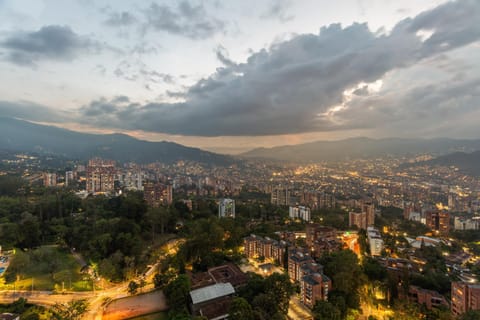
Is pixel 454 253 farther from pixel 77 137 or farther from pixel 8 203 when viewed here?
pixel 77 137

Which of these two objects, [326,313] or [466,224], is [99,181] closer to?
[326,313]

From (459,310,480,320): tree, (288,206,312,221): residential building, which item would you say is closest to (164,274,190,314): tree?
(459,310,480,320): tree

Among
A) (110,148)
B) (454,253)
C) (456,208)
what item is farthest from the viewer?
(110,148)

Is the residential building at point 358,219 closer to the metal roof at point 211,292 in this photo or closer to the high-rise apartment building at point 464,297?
the high-rise apartment building at point 464,297

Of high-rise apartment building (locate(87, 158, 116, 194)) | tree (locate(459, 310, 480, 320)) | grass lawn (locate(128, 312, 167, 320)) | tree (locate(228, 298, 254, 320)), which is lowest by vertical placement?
grass lawn (locate(128, 312, 167, 320))

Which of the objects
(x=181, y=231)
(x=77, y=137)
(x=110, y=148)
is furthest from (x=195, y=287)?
(x=77, y=137)

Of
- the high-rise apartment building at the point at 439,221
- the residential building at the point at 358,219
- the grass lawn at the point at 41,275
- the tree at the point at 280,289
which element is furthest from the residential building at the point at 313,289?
the high-rise apartment building at the point at 439,221

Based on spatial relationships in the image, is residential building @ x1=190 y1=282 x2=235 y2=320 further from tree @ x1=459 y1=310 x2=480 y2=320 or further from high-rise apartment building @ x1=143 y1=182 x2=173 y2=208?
high-rise apartment building @ x1=143 y1=182 x2=173 y2=208
